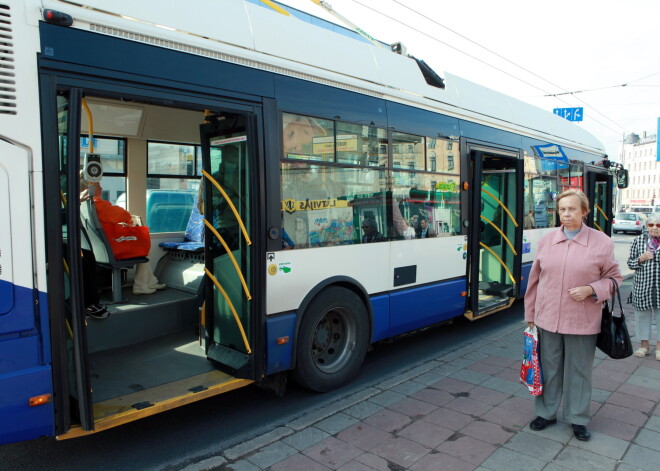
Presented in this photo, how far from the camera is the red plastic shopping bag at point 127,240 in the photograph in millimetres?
5305

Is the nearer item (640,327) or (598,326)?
(598,326)

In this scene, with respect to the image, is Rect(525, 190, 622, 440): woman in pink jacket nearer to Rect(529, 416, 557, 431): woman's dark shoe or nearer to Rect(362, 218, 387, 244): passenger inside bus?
Rect(529, 416, 557, 431): woman's dark shoe

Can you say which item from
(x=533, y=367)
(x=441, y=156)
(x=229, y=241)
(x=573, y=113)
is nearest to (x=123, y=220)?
(x=229, y=241)

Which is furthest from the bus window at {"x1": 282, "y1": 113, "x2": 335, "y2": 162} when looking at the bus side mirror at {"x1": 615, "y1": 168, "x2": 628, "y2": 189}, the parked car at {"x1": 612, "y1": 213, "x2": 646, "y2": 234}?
the parked car at {"x1": 612, "y1": 213, "x2": 646, "y2": 234}

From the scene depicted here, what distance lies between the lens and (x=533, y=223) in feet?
25.6

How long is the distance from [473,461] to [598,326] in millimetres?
1317

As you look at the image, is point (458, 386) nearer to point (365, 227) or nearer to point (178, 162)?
point (365, 227)

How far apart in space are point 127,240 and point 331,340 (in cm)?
257

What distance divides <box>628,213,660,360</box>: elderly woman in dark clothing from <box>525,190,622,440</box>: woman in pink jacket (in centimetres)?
218

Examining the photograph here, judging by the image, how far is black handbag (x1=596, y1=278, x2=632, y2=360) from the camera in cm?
352

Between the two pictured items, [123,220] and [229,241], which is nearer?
[229,241]

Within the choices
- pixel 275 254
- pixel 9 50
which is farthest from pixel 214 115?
pixel 9 50

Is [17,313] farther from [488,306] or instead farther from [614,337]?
[488,306]

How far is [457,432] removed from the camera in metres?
3.75
